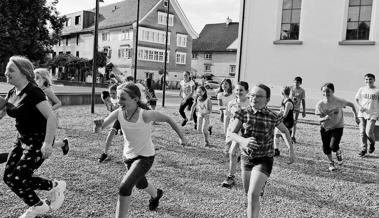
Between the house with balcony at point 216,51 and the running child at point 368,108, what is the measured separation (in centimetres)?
4740

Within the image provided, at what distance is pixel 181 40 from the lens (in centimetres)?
5575

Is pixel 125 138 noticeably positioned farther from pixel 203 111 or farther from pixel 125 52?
pixel 125 52

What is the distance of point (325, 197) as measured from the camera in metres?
5.52

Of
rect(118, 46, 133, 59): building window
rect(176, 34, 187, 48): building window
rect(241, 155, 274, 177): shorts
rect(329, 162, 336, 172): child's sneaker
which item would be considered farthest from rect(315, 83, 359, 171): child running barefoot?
rect(176, 34, 187, 48): building window

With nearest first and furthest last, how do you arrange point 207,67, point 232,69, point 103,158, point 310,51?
point 103,158 → point 310,51 → point 232,69 → point 207,67

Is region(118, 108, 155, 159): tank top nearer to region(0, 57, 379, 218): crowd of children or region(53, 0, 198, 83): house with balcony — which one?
region(0, 57, 379, 218): crowd of children

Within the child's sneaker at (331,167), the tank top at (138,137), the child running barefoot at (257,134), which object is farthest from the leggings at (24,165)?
the child's sneaker at (331,167)

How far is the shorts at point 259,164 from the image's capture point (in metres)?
3.94

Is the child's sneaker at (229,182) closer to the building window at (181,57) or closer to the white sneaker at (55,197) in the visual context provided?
the white sneaker at (55,197)

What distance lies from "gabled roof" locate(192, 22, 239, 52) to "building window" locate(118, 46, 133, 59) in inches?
566

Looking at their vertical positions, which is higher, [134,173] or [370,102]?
[370,102]

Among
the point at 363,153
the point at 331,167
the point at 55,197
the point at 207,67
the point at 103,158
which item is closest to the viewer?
the point at 55,197

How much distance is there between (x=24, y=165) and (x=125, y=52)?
161 ft

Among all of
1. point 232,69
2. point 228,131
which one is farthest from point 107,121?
point 232,69
